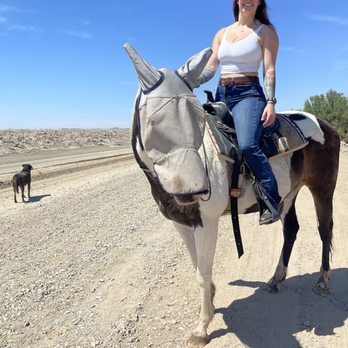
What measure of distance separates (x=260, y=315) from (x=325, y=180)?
184cm

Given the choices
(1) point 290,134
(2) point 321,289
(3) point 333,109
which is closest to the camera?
(1) point 290,134

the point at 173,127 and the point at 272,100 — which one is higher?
the point at 272,100

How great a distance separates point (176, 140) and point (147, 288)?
9.88 ft

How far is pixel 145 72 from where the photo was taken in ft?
9.01

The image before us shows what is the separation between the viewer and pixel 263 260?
20.0ft

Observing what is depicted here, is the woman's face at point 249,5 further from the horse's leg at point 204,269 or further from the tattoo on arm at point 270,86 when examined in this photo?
the horse's leg at point 204,269

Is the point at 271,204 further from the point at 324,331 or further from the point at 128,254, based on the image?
the point at 128,254

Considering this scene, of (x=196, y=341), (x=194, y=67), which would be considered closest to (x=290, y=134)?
(x=194, y=67)

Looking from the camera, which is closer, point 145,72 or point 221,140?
point 145,72

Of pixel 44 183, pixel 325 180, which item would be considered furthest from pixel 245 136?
pixel 44 183

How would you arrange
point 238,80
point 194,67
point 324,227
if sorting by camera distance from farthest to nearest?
point 324,227, point 238,80, point 194,67

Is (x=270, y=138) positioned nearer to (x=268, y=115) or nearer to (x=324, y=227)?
(x=268, y=115)

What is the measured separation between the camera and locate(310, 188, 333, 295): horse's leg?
16.3 feet

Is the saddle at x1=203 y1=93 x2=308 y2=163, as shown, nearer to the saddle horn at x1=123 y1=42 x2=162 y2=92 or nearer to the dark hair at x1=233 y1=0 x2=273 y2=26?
the dark hair at x1=233 y1=0 x2=273 y2=26
